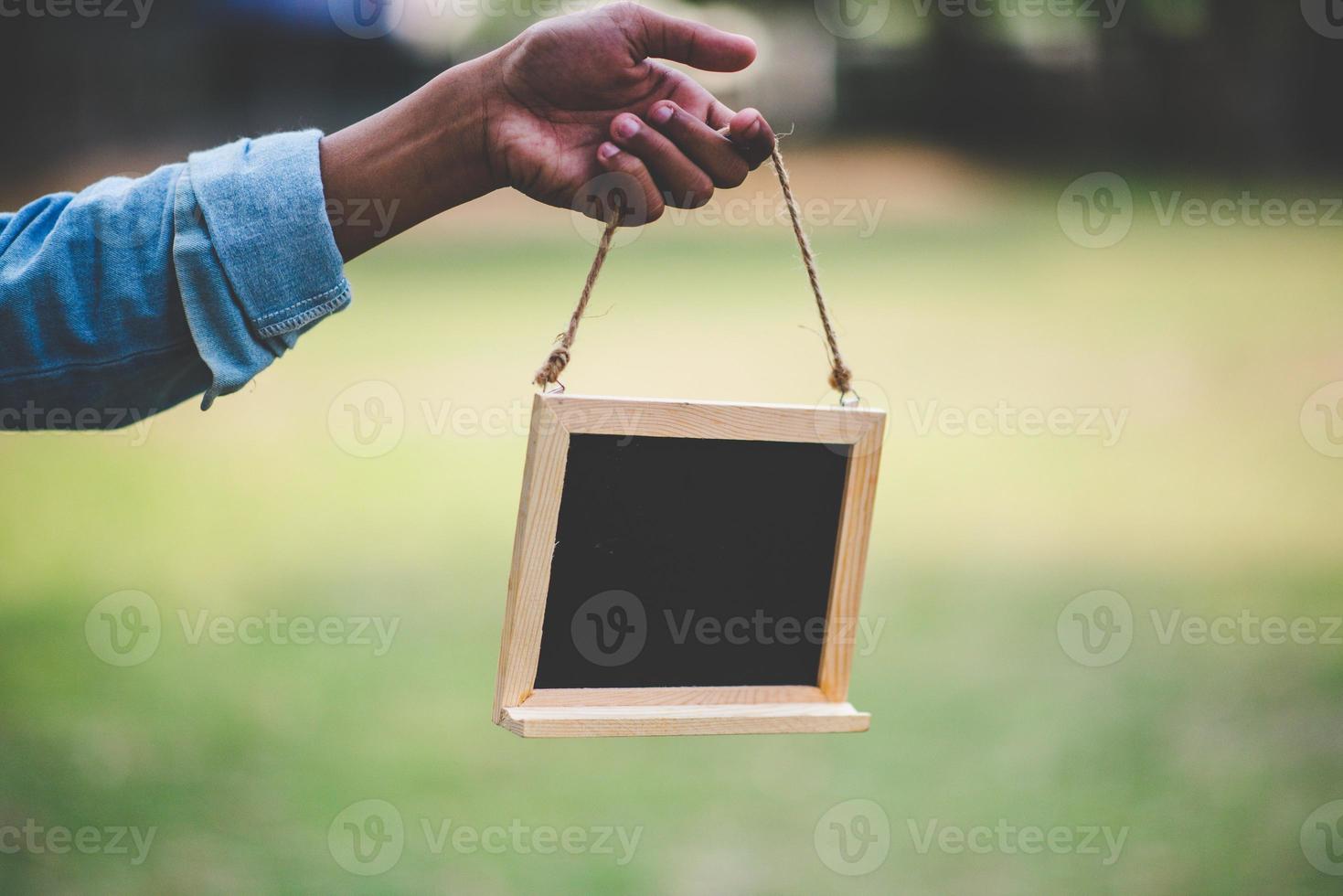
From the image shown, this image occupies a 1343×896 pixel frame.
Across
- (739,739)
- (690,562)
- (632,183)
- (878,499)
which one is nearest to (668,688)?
(690,562)

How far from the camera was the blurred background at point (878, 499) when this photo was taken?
357 cm

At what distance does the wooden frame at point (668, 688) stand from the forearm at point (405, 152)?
0.44 metres

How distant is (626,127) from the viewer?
1720 mm

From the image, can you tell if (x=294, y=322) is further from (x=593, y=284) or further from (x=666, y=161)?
(x=666, y=161)

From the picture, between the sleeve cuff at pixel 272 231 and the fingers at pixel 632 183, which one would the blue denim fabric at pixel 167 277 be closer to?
the sleeve cuff at pixel 272 231

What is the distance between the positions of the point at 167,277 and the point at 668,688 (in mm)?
953

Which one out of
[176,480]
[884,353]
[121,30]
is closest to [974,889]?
[176,480]

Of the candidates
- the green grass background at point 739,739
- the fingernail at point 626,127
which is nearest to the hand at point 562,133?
the fingernail at point 626,127

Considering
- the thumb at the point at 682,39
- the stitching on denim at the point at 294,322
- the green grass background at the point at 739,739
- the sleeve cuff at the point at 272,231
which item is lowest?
the green grass background at the point at 739,739

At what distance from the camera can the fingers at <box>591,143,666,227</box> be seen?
1722 mm

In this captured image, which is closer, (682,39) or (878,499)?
(682,39)

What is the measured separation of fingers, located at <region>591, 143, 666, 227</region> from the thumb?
15cm

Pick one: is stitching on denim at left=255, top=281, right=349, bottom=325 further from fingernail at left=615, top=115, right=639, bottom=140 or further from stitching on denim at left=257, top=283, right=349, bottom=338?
fingernail at left=615, top=115, right=639, bottom=140

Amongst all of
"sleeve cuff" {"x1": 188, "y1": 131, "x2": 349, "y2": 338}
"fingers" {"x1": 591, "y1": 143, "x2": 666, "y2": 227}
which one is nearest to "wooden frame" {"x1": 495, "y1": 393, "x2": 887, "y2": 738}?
"fingers" {"x1": 591, "y1": 143, "x2": 666, "y2": 227}
